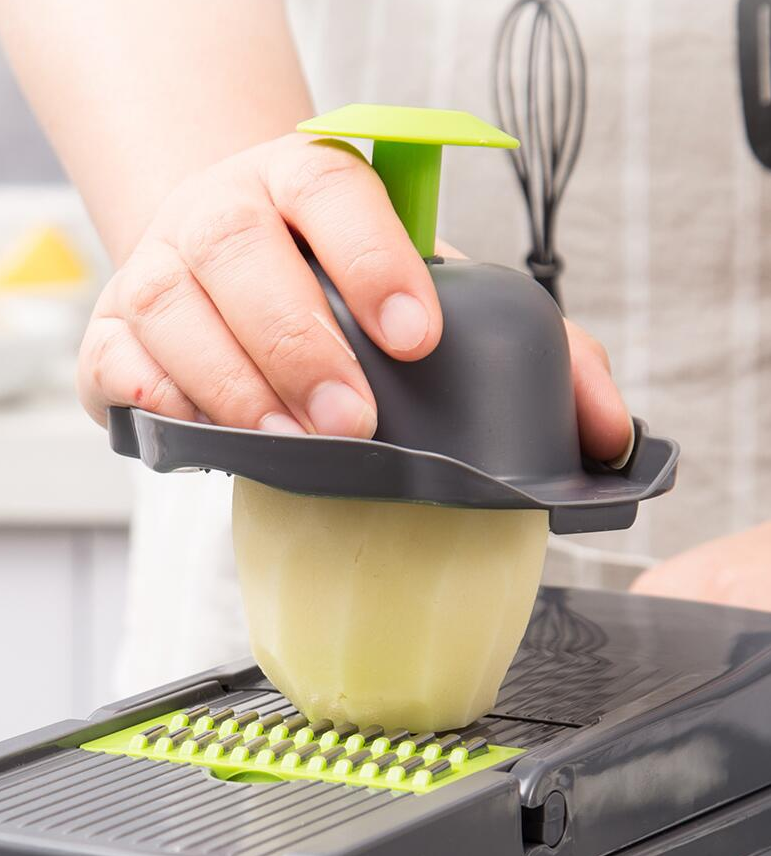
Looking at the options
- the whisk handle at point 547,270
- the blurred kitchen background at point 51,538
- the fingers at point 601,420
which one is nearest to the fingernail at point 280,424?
the fingers at point 601,420

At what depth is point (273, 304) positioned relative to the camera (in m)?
0.41

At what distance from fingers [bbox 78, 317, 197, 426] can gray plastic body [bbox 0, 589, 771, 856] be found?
0.34 ft

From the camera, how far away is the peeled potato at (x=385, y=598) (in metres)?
0.42

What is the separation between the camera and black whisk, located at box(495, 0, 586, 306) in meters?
0.85

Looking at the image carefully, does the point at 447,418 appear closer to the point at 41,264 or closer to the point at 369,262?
the point at 369,262

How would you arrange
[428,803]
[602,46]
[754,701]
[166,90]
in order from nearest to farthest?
1. [428,803]
2. [754,701]
3. [166,90]
4. [602,46]

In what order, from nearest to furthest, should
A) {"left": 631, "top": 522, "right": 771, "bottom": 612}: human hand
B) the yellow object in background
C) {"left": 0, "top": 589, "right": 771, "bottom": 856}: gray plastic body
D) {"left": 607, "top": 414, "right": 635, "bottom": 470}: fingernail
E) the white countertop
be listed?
{"left": 0, "top": 589, "right": 771, "bottom": 856}: gray plastic body < {"left": 607, "top": 414, "right": 635, "bottom": 470}: fingernail < {"left": 631, "top": 522, "right": 771, "bottom": 612}: human hand < the white countertop < the yellow object in background

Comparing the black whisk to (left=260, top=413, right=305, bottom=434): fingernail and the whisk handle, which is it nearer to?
the whisk handle

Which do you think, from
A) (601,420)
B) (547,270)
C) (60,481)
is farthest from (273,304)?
(60,481)

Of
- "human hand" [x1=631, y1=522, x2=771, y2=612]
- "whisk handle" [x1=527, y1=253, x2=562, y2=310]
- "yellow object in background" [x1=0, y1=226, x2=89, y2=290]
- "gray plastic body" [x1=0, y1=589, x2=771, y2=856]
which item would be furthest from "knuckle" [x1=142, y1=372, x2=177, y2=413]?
"yellow object in background" [x1=0, y1=226, x2=89, y2=290]

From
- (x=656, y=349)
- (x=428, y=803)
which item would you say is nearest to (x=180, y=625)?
(x=656, y=349)

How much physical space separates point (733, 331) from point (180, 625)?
0.39m

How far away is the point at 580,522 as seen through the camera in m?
0.38

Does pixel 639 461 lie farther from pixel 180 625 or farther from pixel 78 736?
pixel 180 625
